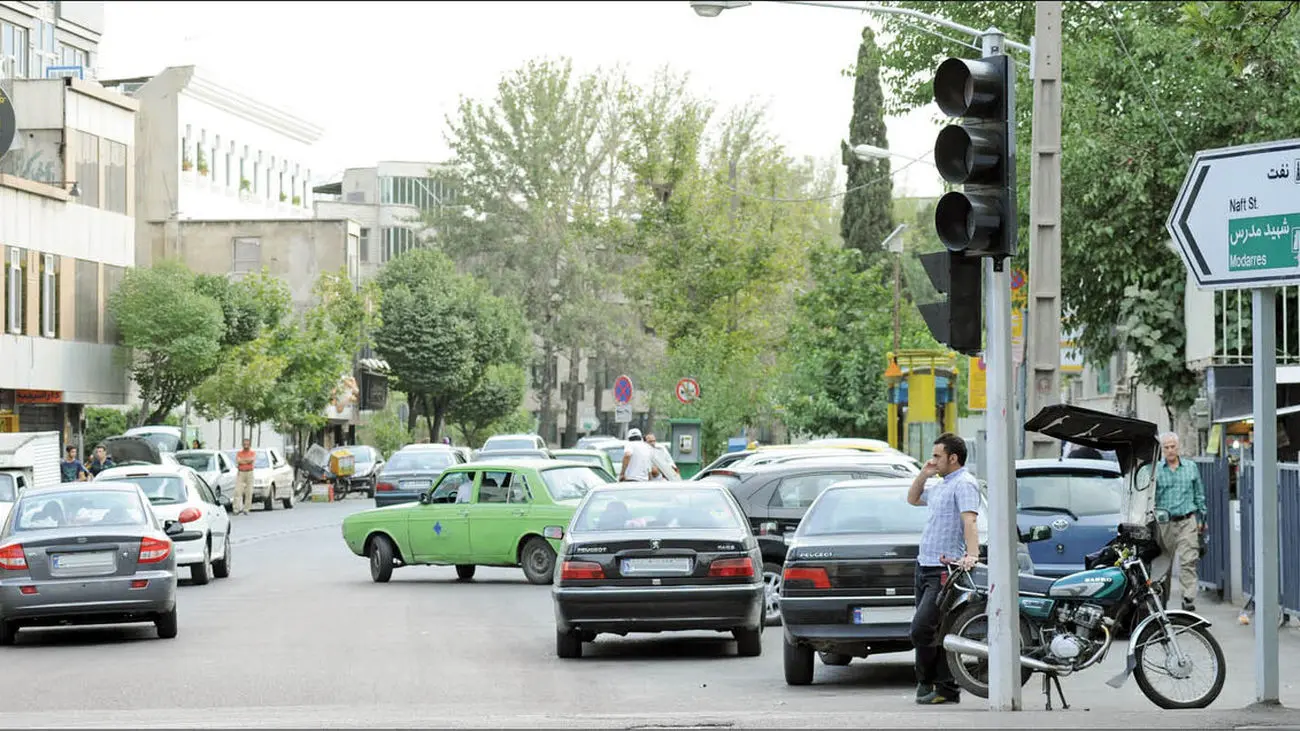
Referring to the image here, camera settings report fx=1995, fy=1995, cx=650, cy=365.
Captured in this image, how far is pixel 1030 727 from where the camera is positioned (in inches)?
396

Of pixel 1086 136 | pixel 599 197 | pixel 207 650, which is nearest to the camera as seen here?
pixel 207 650

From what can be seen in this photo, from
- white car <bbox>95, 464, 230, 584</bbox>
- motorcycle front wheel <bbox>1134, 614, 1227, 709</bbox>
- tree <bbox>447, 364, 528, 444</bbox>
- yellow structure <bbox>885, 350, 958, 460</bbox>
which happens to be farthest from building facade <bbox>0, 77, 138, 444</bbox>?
motorcycle front wheel <bbox>1134, 614, 1227, 709</bbox>

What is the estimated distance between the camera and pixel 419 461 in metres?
42.7

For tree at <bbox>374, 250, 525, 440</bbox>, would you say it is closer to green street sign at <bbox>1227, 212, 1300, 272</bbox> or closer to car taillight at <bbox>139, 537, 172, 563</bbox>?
car taillight at <bbox>139, 537, 172, 563</bbox>

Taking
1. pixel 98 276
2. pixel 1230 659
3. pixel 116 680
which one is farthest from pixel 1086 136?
pixel 98 276

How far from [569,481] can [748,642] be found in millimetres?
9159

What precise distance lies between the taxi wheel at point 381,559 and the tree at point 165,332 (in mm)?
32218

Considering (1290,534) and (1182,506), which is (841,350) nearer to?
(1182,506)

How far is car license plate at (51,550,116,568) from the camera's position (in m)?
18.0

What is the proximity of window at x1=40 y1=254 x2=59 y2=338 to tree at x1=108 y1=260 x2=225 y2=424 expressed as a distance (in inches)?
135

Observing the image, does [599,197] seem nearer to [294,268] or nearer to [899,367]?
[294,268]

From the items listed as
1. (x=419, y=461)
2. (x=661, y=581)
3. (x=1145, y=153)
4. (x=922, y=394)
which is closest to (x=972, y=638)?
(x=661, y=581)

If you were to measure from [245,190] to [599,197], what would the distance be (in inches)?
601

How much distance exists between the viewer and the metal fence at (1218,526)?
21.0 metres
